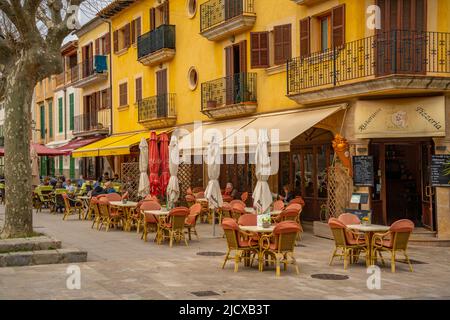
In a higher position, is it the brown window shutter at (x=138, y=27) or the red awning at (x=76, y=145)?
the brown window shutter at (x=138, y=27)

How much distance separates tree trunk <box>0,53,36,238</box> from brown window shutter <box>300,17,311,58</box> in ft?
27.8

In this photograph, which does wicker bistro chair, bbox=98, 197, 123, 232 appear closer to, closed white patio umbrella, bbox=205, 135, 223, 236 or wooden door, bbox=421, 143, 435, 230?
closed white patio umbrella, bbox=205, 135, 223, 236

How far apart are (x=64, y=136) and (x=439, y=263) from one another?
33098mm

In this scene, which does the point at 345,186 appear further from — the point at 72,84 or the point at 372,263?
the point at 72,84

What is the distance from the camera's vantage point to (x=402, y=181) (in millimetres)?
18109

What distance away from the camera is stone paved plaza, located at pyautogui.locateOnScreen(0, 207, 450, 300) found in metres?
9.55

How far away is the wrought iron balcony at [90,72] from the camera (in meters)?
34.7

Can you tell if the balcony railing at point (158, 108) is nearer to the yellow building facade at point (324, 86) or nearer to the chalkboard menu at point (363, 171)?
the yellow building facade at point (324, 86)

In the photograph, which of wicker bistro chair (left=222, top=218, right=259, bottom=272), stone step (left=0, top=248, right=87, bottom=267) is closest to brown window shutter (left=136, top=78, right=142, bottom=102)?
stone step (left=0, top=248, right=87, bottom=267)

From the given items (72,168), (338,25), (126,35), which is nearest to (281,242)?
(338,25)

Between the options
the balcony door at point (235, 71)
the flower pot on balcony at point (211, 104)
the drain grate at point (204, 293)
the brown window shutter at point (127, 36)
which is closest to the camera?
the drain grate at point (204, 293)

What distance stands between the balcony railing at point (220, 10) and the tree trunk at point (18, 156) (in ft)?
32.2

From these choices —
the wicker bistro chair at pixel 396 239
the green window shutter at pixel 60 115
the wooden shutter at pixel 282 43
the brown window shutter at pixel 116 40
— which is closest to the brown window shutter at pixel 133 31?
the brown window shutter at pixel 116 40
